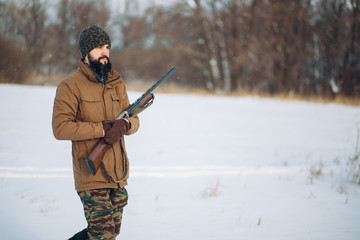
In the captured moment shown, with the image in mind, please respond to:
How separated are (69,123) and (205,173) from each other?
389cm

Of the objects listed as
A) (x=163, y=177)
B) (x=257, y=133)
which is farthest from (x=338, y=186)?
(x=257, y=133)

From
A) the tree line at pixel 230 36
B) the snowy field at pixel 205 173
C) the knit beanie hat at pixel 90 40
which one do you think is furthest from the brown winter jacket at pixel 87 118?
the tree line at pixel 230 36

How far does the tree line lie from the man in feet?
27.6

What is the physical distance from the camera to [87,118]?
1918mm

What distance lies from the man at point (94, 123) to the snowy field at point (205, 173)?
4.19ft

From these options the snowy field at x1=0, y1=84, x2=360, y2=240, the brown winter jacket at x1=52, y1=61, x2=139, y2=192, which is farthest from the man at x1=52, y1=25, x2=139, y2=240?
the snowy field at x1=0, y1=84, x2=360, y2=240

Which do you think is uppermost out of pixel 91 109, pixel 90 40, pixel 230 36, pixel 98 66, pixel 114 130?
pixel 230 36

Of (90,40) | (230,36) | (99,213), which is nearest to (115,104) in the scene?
(90,40)

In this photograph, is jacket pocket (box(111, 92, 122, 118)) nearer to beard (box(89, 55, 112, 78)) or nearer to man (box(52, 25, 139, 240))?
man (box(52, 25, 139, 240))

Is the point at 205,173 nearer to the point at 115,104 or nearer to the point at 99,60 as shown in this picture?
the point at 115,104

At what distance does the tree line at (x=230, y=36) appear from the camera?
12.4 metres

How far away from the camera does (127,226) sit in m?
3.29

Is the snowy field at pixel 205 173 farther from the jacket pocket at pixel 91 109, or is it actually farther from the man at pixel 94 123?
the jacket pocket at pixel 91 109

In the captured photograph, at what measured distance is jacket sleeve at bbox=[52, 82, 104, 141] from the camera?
1.78 metres
